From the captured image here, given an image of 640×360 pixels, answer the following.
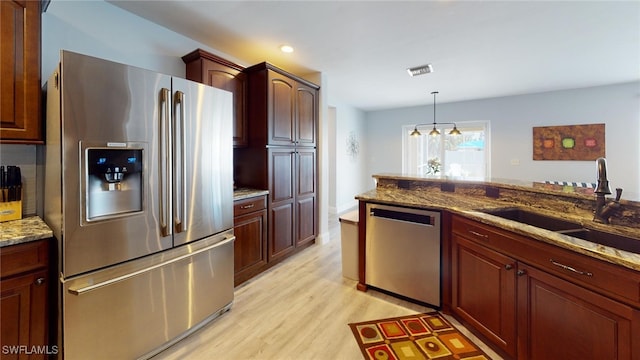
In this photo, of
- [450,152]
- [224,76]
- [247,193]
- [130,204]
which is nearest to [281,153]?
[247,193]

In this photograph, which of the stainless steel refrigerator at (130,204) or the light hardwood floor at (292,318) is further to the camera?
the light hardwood floor at (292,318)

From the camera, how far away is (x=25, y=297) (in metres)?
1.30

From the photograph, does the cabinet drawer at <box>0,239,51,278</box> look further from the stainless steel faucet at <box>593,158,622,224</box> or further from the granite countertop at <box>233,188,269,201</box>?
the stainless steel faucet at <box>593,158,622,224</box>

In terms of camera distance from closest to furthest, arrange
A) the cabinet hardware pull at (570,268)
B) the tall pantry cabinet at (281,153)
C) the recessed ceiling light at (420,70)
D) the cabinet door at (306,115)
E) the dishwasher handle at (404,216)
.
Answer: the cabinet hardware pull at (570,268), the dishwasher handle at (404,216), the tall pantry cabinet at (281,153), the cabinet door at (306,115), the recessed ceiling light at (420,70)

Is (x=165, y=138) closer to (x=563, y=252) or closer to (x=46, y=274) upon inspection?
(x=46, y=274)

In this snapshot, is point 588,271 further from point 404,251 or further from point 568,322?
point 404,251

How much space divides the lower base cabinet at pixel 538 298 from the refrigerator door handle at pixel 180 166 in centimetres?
196

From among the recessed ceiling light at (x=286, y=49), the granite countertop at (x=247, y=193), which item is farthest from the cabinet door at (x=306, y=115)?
the granite countertop at (x=247, y=193)

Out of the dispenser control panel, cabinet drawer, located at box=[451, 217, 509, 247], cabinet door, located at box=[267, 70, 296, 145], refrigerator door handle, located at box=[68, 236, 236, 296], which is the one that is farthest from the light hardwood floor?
cabinet door, located at box=[267, 70, 296, 145]

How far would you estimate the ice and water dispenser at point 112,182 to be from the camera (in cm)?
142

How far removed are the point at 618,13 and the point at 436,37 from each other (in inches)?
57.7

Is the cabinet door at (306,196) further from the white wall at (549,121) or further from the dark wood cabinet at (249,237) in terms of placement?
the white wall at (549,121)

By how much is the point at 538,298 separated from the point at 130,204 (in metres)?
2.34

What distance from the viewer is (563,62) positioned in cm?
346
